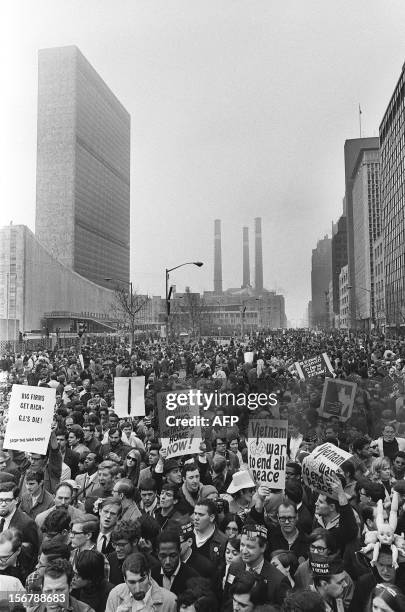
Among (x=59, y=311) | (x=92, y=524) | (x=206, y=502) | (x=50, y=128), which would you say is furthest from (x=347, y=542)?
(x=50, y=128)

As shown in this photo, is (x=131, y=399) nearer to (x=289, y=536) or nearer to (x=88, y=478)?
(x=88, y=478)

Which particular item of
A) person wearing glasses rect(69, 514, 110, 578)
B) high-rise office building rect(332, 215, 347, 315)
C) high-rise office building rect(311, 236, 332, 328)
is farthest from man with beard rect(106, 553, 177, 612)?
high-rise office building rect(311, 236, 332, 328)

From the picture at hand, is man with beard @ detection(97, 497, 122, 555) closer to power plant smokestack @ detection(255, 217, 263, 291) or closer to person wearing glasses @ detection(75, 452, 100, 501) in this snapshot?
person wearing glasses @ detection(75, 452, 100, 501)

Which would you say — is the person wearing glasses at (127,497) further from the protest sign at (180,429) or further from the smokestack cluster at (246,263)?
the smokestack cluster at (246,263)

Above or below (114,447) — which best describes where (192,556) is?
below

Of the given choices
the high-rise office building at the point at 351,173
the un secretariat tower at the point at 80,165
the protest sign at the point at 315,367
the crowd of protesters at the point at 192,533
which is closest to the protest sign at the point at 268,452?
the crowd of protesters at the point at 192,533

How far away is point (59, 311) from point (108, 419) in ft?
205

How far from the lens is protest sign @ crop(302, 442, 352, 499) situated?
455cm

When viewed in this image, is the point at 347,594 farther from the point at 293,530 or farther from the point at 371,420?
the point at 371,420

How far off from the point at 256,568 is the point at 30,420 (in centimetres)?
390

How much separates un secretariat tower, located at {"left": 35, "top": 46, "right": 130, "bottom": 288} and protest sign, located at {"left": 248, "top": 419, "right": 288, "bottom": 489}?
74.4m

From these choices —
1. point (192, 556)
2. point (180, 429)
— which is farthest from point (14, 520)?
point (180, 429)

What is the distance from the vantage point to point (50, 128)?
89.7 m

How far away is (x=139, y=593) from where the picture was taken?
3.68m
